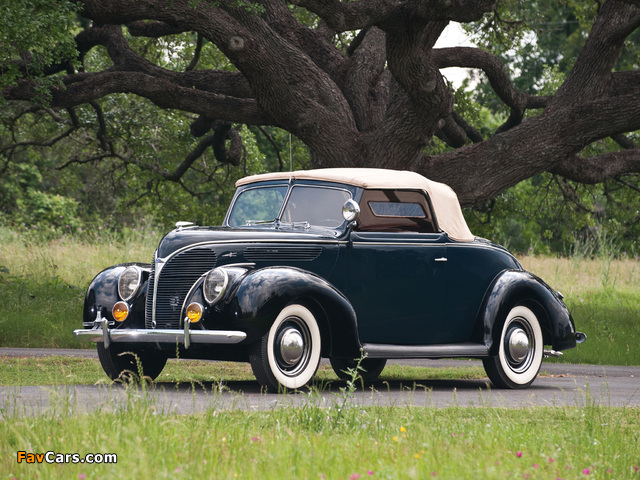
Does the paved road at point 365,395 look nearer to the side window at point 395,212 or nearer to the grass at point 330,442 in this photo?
the grass at point 330,442

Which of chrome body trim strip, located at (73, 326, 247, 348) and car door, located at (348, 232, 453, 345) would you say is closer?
chrome body trim strip, located at (73, 326, 247, 348)

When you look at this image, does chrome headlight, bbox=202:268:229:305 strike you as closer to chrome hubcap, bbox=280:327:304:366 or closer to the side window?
chrome hubcap, bbox=280:327:304:366

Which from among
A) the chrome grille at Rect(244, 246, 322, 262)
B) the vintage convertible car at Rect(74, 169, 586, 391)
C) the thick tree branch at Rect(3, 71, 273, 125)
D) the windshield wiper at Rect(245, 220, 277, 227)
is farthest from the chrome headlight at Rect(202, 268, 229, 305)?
the thick tree branch at Rect(3, 71, 273, 125)

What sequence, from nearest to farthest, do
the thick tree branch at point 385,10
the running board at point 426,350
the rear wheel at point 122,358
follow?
the running board at point 426,350
the rear wheel at point 122,358
the thick tree branch at point 385,10

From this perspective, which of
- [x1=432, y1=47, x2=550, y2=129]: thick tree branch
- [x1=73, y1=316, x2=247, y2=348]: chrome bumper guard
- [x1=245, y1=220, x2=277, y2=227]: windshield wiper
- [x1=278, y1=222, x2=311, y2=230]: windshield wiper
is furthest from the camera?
[x1=432, y1=47, x2=550, y2=129]: thick tree branch

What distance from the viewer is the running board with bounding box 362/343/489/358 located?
328 inches

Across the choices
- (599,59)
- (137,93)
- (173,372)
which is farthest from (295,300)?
(599,59)

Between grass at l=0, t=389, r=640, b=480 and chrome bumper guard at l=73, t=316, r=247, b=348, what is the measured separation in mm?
1516

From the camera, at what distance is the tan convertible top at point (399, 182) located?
8945mm

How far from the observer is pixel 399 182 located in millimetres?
9156

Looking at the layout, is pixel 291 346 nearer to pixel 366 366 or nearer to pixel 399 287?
pixel 399 287

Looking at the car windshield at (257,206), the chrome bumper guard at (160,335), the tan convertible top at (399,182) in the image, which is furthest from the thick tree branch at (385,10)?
the chrome bumper guard at (160,335)

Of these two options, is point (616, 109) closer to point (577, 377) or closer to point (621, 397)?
point (577, 377)

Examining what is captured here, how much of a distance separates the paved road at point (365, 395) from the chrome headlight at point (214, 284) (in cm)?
77
